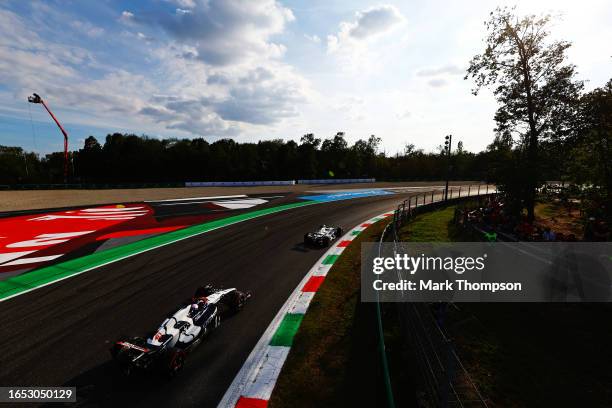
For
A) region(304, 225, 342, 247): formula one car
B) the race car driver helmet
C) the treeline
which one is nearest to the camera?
the race car driver helmet

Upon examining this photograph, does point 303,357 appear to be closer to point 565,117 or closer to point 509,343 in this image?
point 509,343

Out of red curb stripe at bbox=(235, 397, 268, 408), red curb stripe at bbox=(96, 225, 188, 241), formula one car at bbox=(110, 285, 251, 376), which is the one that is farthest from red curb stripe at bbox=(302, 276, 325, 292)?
red curb stripe at bbox=(96, 225, 188, 241)

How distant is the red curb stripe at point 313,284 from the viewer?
1130cm

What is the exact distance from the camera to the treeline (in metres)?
80.2

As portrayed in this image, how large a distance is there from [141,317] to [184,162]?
7726 centimetres

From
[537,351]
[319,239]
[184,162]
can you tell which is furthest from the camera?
[184,162]

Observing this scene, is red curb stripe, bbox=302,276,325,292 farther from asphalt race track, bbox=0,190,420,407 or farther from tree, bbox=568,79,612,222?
tree, bbox=568,79,612,222

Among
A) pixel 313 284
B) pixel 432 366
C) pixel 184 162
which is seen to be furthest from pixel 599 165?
pixel 184 162

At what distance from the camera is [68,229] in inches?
780

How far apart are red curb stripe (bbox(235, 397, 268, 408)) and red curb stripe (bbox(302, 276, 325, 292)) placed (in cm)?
534

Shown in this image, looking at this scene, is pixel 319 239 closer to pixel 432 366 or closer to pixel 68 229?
pixel 432 366

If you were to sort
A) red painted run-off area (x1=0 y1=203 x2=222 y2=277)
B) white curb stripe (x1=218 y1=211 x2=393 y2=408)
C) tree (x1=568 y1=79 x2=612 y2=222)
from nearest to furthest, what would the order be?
white curb stripe (x1=218 y1=211 x2=393 y2=408), tree (x1=568 y1=79 x2=612 y2=222), red painted run-off area (x1=0 y1=203 x2=222 y2=277)

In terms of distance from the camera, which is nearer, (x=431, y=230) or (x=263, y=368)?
(x=263, y=368)

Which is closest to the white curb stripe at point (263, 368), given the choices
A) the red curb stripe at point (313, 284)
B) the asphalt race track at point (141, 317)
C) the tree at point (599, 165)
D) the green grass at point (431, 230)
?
the asphalt race track at point (141, 317)
